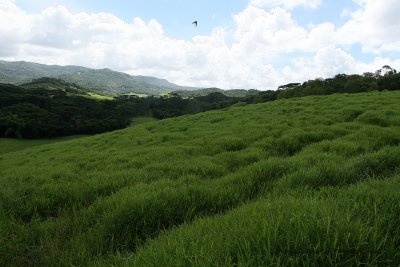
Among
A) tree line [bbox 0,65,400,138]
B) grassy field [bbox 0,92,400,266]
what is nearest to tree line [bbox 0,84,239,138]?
tree line [bbox 0,65,400,138]

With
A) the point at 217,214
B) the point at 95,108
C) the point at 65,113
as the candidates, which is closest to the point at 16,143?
the point at 65,113

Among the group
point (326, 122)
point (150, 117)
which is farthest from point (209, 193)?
point (150, 117)

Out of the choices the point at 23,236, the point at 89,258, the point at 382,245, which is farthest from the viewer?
the point at 23,236

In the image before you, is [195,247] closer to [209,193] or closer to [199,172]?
[209,193]

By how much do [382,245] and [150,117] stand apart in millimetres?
146205

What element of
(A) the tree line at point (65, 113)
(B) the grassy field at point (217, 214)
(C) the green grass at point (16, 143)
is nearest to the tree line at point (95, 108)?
(A) the tree line at point (65, 113)

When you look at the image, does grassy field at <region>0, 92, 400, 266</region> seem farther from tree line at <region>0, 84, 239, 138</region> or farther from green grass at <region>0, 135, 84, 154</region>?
tree line at <region>0, 84, 239, 138</region>

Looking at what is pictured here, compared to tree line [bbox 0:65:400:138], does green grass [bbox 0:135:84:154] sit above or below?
below

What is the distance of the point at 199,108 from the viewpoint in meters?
154

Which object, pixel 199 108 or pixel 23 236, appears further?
pixel 199 108

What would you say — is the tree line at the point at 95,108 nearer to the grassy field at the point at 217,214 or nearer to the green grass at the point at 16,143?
the green grass at the point at 16,143

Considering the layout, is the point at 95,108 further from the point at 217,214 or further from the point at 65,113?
the point at 217,214

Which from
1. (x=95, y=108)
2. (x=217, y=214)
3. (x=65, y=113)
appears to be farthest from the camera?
(x=95, y=108)

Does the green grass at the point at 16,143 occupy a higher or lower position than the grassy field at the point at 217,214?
lower
